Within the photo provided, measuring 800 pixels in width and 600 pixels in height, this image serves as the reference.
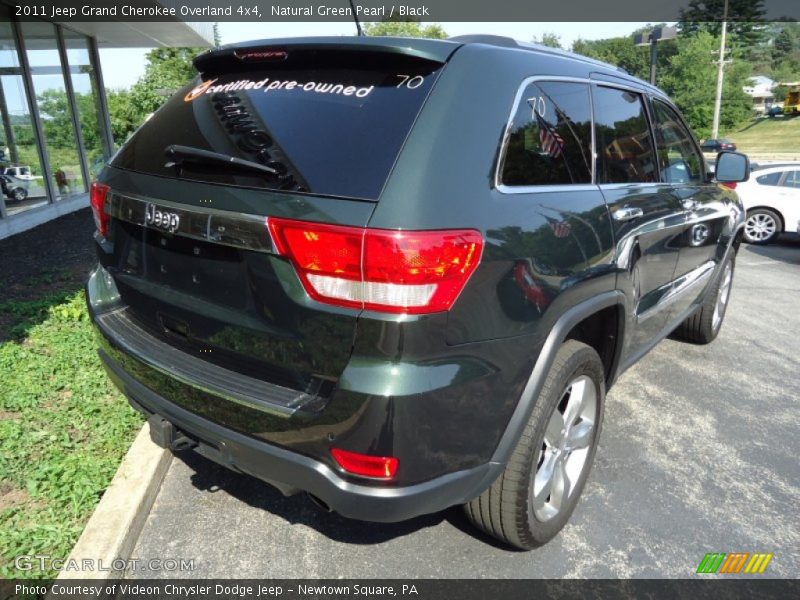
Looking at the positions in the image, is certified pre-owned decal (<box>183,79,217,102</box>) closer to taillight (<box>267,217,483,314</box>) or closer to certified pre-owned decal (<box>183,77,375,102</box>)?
certified pre-owned decal (<box>183,77,375,102</box>)

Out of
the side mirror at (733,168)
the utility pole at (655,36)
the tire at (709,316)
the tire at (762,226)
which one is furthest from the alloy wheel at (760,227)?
the side mirror at (733,168)

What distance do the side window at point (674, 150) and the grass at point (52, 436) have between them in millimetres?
3354

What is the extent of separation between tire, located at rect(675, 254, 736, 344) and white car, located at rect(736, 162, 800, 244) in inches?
242

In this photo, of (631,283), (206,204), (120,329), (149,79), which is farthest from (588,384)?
(149,79)

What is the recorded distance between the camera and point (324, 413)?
178 cm

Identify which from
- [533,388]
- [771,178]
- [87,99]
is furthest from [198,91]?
[87,99]

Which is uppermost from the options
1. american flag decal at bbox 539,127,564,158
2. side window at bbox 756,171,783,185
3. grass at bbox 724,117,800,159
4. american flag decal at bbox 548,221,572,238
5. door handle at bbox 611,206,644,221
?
american flag decal at bbox 539,127,564,158

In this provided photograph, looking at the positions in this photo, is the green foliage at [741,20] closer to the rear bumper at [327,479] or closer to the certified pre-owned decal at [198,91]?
the certified pre-owned decal at [198,91]

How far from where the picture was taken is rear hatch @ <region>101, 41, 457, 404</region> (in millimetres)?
1801

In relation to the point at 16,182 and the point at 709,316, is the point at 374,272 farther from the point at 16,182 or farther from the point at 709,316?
the point at 16,182

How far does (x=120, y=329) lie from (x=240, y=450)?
2.87 ft

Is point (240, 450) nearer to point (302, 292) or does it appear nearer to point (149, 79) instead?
point (302, 292)

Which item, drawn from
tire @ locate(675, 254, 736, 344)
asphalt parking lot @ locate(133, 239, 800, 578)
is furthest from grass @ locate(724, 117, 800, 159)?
asphalt parking lot @ locate(133, 239, 800, 578)

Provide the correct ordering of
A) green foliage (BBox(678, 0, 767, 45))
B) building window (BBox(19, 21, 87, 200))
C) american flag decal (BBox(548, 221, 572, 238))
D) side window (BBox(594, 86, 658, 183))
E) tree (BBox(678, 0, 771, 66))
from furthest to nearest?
green foliage (BBox(678, 0, 767, 45))
tree (BBox(678, 0, 771, 66))
building window (BBox(19, 21, 87, 200))
side window (BBox(594, 86, 658, 183))
american flag decal (BBox(548, 221, 572, 238))
